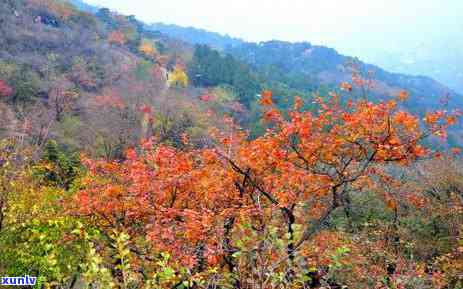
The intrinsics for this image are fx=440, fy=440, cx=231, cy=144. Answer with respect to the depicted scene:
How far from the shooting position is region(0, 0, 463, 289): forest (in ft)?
22.2

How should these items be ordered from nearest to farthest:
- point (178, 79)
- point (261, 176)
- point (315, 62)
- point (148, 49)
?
point (261, 176) → point (178, 79) → point (148, 49) → point (315, 62)

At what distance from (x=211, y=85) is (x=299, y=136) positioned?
66.7 m

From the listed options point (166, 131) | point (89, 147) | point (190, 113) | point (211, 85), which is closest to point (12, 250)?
point (89, 147)

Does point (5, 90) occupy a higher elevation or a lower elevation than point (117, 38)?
lower

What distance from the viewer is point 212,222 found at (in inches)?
402

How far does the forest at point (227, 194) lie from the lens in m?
6.78

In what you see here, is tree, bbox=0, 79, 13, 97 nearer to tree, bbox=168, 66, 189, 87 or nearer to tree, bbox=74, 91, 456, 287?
tree, bbox=168, 66, 189, 87

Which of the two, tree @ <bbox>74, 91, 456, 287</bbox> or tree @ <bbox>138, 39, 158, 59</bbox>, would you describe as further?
tree @ <bbox>138, 39, 158, 59</bbox>

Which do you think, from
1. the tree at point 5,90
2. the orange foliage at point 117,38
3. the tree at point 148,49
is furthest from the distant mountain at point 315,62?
the tree at point 5,90

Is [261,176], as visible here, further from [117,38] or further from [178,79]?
[117,38]

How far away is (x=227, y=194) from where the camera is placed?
12906mm

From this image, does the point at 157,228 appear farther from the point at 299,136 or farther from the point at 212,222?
the point at 299,136

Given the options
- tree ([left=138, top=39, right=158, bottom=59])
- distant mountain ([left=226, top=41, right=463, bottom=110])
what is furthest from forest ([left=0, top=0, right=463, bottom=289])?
distant mountain ([left=226, top=41, right=463, bottom=110])

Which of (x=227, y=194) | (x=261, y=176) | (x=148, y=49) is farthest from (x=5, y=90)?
(x=148, y=49)
